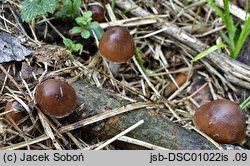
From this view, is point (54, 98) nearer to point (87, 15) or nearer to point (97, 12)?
point (87, 15)

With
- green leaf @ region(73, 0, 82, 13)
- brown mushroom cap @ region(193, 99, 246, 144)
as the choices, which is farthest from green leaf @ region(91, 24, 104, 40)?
brown mushroom cap @ region(193, 99, 246, 144)

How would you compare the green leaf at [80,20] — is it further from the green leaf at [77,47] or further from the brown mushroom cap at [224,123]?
the brown mushroom cap at [224,123]

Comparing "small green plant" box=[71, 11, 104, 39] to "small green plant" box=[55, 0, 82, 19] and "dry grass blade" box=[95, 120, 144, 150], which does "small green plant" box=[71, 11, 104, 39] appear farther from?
"dry grass blade" box=[95, 120, 144, 150]

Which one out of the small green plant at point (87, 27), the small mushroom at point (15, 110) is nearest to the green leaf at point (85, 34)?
the small green plant at point (87, 27)

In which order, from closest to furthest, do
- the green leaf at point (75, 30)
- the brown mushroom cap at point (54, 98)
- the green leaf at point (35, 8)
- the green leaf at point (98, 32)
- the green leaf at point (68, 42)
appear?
the brown mushroom cap at point (54, 98), the green leaf at point (35, 8), the green leaf at point (68, 42), the green leaf at point (75, 30), the green leaf at point (98, 32)

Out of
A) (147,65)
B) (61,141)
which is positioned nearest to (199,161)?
(61,141)

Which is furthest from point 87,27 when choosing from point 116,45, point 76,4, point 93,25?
point 116,45
